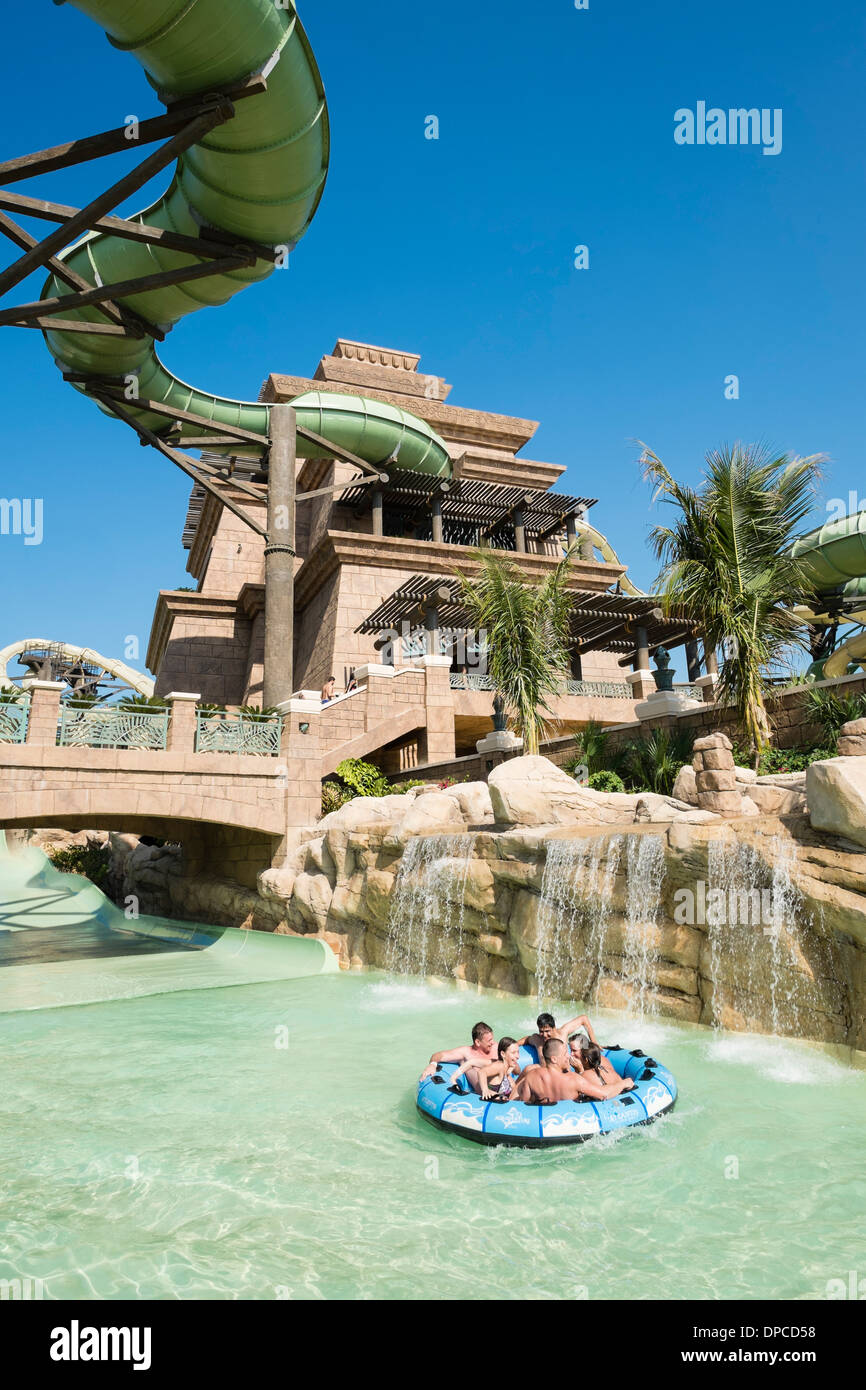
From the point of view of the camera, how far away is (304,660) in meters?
31.3

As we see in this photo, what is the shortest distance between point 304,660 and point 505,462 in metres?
12.2

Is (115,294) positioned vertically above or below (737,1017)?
above

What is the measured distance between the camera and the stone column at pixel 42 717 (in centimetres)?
1562

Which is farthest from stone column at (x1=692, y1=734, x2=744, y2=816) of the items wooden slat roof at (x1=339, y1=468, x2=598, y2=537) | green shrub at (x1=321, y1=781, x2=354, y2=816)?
wooden slat roof at (x1=339, y1=468, x2=598, y2=537)

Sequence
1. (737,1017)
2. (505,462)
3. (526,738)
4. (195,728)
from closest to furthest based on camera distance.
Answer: (737,1017) → (526,738) → (195,728) → (505,462)

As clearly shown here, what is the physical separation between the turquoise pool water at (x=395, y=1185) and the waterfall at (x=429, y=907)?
3.17 metres

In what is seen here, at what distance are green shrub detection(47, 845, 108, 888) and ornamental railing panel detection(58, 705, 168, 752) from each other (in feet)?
51.6

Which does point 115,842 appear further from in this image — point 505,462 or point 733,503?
point 733,503

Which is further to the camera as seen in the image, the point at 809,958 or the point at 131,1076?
the point at 131,1076

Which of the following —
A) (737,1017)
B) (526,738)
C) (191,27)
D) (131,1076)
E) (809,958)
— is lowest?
(131,1076)

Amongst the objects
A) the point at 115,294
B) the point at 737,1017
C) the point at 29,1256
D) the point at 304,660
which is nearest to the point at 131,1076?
the point at 29,1256

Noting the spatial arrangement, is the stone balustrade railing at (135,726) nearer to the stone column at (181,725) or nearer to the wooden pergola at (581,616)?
the stone column at (181,725)

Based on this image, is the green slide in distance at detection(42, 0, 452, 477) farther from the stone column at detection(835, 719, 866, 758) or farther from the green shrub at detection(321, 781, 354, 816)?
the stone column at detection(835, 719, 866, 758)

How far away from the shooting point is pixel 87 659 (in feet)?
147
